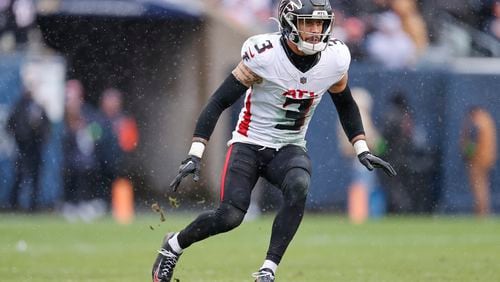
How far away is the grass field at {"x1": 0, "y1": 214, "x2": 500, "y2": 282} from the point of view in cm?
797

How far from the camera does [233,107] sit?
1394cm

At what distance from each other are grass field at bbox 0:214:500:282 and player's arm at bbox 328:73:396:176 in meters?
1.25

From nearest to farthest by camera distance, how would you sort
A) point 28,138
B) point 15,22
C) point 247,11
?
point 28,138 < point 15,22 < point 247,11

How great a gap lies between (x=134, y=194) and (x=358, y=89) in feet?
10.9

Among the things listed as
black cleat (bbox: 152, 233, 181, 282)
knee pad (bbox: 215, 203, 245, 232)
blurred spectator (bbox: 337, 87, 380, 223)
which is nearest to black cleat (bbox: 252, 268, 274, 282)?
knee pad (bbox: 215, 203, 245, 232)

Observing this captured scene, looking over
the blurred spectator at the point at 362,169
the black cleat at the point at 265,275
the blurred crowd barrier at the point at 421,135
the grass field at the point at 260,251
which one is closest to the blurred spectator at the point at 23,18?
the blurred crowd barrier at the point at 421,135

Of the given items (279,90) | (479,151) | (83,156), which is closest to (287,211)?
(279,90)

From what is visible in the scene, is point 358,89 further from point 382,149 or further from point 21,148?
point 21,148

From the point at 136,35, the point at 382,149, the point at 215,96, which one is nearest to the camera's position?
the point at 215,96

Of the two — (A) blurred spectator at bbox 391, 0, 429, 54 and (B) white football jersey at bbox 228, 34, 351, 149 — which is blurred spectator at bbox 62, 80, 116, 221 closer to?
(A) blurred spectator at bbox 391, 0, 429, 54

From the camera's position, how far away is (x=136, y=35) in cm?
1482

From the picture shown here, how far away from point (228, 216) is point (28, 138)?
7696mm

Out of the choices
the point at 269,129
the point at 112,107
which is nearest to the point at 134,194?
the point at 112,107

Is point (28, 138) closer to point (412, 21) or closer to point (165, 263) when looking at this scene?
point (412, 21)
